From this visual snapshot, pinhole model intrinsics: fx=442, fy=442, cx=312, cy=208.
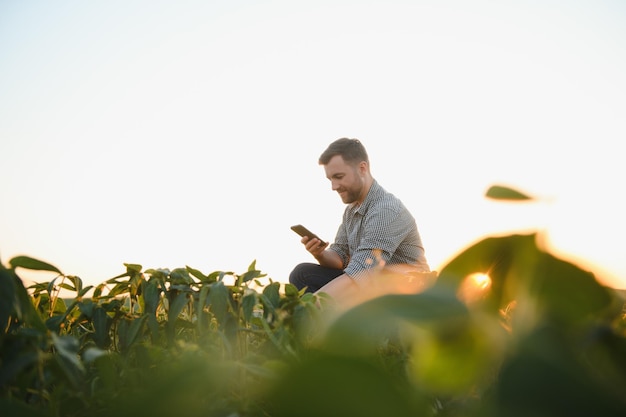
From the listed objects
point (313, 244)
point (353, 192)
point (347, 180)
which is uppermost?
point (347, 180)

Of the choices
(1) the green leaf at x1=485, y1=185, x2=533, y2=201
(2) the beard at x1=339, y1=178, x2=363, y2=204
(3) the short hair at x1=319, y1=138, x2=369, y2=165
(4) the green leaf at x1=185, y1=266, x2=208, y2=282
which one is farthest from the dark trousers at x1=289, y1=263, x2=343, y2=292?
(1) the green leaf at x1=485, y1=185, x2=533, y2=201

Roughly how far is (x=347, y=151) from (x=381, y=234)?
1.43 meters

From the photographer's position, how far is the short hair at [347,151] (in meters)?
4.52

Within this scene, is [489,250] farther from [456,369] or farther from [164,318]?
[164,318]

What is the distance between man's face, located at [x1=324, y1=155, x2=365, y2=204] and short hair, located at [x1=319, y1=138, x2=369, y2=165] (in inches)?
2.2

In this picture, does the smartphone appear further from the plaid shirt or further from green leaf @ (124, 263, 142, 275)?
green leaf @ (124, 263, 142, 275)

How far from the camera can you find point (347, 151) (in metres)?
4.55

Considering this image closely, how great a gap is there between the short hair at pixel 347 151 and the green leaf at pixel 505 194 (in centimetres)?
428

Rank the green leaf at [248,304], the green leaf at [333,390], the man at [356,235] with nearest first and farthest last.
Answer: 1. the green leaf at [333,390]
2. the green leaf at [248,304]
3. the man at [356,235]

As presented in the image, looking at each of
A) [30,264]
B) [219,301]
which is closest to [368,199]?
[219,301]

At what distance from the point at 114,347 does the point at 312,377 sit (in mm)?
655

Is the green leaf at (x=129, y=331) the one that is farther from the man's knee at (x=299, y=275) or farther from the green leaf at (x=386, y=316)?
the man's knee at (x=299, y=275)

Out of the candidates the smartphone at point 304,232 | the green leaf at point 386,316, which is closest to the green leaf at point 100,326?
the green leaf at point 386,316

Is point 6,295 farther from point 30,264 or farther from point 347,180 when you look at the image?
point 347,180
